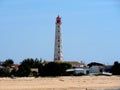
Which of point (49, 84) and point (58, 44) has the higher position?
point (58, 44)

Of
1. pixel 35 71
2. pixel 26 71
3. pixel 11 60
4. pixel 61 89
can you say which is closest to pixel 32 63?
pixel 35 71

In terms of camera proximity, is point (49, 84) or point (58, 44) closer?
point (49, 84)

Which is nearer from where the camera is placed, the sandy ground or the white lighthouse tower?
the sandy ground

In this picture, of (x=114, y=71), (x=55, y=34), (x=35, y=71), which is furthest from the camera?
(x=55, y=34)

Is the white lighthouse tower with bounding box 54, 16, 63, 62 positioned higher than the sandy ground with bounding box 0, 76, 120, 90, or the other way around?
the white lighthouse tower with bounding box 54, 16, 63, 62

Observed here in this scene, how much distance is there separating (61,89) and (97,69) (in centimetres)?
4864

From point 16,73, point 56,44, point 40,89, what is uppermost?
point 56,44

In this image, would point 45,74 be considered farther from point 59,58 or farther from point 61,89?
point 61,89

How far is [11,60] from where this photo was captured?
295ft

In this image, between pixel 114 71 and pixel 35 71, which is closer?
pixel 35 71

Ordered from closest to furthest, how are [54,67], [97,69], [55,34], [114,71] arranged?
[54,67] → [114,71] → [97,69] → [55,34]

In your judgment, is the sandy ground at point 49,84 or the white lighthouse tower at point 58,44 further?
the white lighthouse tower at point 58,44

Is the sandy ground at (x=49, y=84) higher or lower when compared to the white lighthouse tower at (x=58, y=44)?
lower

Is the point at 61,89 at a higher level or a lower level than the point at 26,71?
lower
